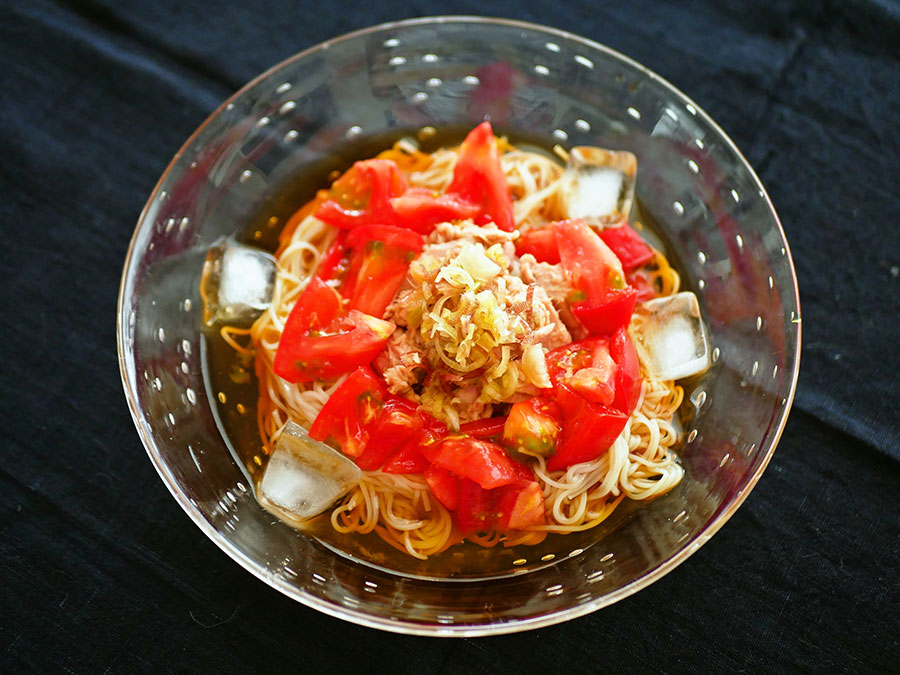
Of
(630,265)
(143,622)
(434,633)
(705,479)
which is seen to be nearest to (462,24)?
(630,265)

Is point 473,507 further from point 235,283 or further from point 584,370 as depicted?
point 235,283

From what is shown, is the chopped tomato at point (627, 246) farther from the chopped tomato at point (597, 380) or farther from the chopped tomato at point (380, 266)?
the chopped tomato at point (380, 266)

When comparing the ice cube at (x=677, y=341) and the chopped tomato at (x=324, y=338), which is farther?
the ice cube at (x=677, y=341)

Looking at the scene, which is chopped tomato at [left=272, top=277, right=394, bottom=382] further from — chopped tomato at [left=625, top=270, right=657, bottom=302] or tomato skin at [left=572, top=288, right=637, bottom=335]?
chopped tomato at [left=625, top=270, right=657, bottom=302]

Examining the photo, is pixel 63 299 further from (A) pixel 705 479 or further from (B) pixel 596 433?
(A) pixel 705 479

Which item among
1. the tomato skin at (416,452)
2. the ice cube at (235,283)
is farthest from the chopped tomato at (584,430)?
the ice cube at (235,283)

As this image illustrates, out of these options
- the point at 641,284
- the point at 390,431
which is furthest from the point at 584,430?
the point at 641,284
